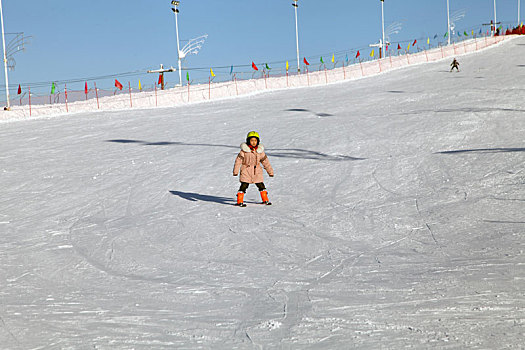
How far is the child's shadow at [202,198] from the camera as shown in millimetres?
11297

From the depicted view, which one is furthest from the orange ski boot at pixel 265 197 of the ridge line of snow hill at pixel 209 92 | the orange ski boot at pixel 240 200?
the ridge line of snow hill at pixel 209 92

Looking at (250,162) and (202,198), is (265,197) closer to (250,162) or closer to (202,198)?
(250,162)

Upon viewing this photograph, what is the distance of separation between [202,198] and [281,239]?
3662 mm

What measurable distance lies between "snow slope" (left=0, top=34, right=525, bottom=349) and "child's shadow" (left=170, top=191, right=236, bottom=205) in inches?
3.8

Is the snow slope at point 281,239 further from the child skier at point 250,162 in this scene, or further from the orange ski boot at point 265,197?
the child skier at point 250,162

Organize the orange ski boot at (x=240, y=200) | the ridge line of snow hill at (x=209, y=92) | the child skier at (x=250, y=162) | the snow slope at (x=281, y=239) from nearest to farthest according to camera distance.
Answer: the snow slope at (x=281, y=239) < the child skier at (x=250, y=162) < the orange ski boot at (x=240, y=200) < the ridge line of snow hill at (x=209, y=92)

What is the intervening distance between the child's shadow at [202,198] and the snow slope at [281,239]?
10cm

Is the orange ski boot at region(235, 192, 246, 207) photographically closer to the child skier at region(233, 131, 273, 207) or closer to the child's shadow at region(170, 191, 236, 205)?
the child skier at region(233, 131, 273, 207)

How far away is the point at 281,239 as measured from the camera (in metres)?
8.25

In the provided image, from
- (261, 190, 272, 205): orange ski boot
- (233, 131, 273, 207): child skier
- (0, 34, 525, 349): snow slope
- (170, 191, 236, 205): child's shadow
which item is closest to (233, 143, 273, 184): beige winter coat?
(233, 131, 273, 207): child skier

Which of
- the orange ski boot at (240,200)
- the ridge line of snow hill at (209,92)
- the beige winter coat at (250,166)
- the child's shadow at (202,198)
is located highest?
the ridge line of snow hill at (209,92)

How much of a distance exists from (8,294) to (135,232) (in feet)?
9.90

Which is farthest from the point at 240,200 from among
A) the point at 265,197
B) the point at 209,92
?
the point at 209,92

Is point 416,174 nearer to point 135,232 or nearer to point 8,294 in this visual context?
point 135,232
